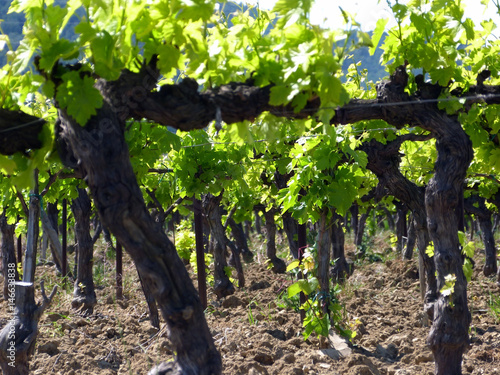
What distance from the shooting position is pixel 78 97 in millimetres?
2660

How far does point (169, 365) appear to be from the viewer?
291cm

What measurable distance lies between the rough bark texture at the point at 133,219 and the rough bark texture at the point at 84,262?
215 inches

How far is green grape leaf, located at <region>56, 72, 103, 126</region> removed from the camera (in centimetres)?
263

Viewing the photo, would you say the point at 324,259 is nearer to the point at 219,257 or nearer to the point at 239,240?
the point at 219,257

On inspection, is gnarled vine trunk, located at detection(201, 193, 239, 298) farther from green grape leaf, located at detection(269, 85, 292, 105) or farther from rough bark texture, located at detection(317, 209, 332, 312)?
green grape leaf, located at detection(269, 85, 292, 105)

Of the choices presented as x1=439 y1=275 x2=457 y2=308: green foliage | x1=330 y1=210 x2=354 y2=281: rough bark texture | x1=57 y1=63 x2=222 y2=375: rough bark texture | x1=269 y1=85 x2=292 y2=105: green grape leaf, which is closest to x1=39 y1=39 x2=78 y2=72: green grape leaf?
x1=57 y1=63 x2=222 y2=375: rough bark texture

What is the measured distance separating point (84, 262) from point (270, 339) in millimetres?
3656

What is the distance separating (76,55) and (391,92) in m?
2.30

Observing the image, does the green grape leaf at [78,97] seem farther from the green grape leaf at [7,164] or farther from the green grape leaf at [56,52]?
the green grape leaf at [7,164]

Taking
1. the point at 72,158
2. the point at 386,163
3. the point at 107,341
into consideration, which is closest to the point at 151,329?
the point at 107,341

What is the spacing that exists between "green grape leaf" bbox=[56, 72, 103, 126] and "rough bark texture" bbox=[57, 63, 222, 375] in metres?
0.10

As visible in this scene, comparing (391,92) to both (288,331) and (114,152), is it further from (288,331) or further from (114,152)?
(288,331)

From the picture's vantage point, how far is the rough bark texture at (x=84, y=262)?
8.04 metres

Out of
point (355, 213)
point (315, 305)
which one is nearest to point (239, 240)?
point (355, 213)
